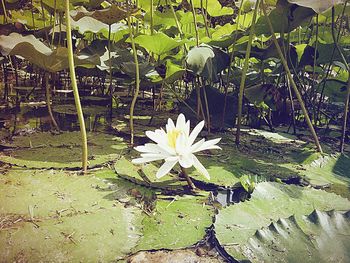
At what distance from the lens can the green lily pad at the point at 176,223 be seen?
82 centimetres

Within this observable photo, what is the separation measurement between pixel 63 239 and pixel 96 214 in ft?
0.44

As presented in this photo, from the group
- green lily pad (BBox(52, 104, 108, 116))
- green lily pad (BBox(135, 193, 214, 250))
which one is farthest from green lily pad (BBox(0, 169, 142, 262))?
green lily pad (BBox(52, 104, 108, 116))

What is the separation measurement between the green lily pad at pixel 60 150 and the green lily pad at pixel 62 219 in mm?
80

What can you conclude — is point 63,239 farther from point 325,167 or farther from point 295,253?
point 325,167

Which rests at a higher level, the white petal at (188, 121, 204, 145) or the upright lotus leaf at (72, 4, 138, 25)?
the upright lotus leaf at (72, 4, 138, 25)

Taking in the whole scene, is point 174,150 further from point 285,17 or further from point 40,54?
point 285,17

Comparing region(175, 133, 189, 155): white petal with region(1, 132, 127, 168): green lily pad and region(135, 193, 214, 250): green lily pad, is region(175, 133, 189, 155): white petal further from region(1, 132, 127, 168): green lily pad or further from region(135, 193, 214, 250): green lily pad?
region(1, 132, 127, 168): green lily pad

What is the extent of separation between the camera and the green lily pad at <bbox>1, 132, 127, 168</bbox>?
122 centimetres

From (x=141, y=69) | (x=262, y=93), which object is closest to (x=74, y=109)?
(x=141, y=69)

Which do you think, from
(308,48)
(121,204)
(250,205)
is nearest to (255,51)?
(308,48)

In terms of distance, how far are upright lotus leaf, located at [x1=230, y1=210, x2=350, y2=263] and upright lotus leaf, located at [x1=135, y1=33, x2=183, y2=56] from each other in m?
1.02

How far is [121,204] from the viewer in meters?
0.98

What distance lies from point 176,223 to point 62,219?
0.28 m

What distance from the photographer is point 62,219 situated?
0.88m
